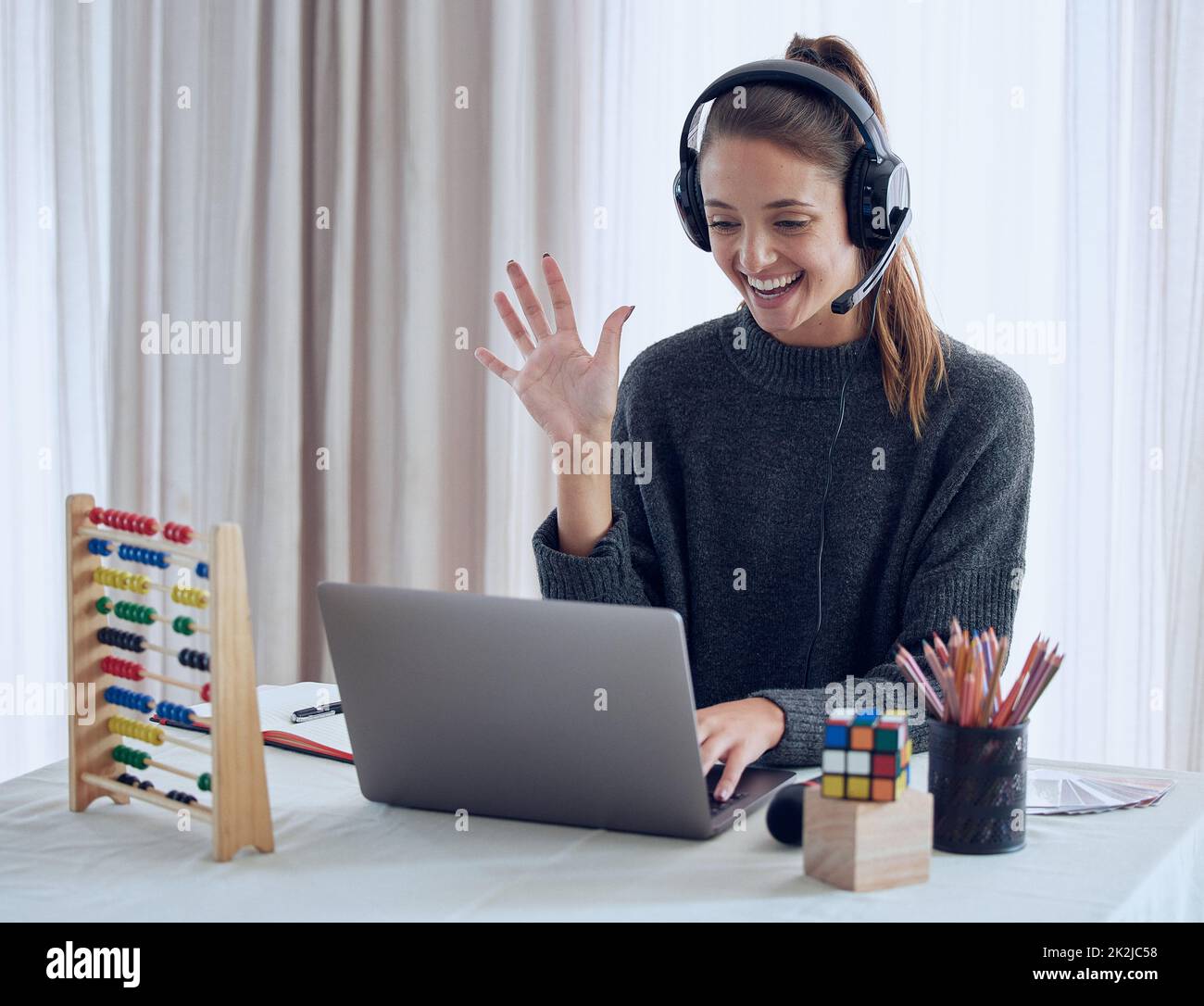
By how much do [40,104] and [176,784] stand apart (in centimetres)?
201

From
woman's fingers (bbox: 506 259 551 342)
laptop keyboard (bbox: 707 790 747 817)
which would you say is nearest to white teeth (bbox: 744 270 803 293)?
woman's fingers (bbox: 506 259 551 342)

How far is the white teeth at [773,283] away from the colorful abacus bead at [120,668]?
2.49ft

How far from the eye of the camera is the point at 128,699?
1022 mm

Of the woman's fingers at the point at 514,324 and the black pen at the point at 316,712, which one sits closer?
the black pen at the point at 316,712

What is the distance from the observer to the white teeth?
4.55 ft

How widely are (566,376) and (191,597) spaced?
1.86 feet

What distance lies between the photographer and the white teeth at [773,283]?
139cm

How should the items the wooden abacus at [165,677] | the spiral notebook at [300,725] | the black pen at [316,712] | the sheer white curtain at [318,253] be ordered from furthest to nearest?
the sheer white curtain at [318,253], the black pen at [316,712], the spiral notebook at [300,725], the wooden abacus at [165,677]

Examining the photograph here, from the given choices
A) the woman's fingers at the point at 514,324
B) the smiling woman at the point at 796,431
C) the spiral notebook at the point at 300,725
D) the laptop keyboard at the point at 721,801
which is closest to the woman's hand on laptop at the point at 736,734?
the laptop keyboard at the point at 721,801

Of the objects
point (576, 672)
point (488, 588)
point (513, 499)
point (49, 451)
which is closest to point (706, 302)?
point (513, 499)

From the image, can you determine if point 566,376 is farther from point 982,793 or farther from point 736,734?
point 982,793

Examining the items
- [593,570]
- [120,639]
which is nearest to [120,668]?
[120,639]

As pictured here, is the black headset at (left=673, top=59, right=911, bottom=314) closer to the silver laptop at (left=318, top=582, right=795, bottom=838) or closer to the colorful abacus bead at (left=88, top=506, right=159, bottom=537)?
the silver laptop at (left=318, top=582, right=795, bottom=838)

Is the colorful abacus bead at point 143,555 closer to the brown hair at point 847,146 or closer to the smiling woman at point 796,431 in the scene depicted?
the smiling woman at point 796,431
